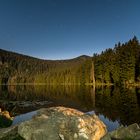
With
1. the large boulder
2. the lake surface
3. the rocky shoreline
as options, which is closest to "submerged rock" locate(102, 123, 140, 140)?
the rocky shoreline

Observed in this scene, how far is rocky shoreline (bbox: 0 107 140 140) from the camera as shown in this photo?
16430 millimetres

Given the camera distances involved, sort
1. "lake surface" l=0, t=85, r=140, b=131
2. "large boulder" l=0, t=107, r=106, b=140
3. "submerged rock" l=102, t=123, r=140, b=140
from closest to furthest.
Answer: "large boulder" l=0, t=107, r=106, b=140 → "submerged rock" l=102, t=123, r=140, b=140 → "lake surface" l=0, t=85, r=140, b=131

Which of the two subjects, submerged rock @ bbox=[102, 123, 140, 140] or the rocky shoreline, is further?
submerged rock @ bbox=[102, 123, 140, 140]

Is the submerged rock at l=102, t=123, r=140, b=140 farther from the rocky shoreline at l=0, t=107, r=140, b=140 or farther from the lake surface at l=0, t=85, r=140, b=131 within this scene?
the lake surface at l=0, t=85, r=140, b=131

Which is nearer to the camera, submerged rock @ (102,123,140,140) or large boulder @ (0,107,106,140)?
large boulder @ (0,107,106,140)

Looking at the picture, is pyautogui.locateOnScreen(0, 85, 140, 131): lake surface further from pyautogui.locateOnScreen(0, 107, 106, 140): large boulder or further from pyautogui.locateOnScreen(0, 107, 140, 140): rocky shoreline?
pyautogui.locateOnScreen(0, 107, 106, 140): large boulder

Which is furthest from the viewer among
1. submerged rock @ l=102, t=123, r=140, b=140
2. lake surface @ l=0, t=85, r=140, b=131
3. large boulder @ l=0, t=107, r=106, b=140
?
lake surface @ l=0, t=85, r=140, b=131

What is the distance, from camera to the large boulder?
646 inches

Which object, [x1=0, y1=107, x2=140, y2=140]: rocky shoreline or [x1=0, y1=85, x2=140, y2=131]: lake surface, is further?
[x1=0, y1=85, x2=140, y2=131]: lake surface

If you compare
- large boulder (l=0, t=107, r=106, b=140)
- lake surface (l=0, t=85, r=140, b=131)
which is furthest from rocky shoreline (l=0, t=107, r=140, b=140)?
lake surface (l=0, t=85, r=140, b=131)

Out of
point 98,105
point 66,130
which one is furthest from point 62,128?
point 98,105

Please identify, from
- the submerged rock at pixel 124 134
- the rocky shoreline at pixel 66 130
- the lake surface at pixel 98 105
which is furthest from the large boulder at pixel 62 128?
Answer: the lake surface at pixel 98 105

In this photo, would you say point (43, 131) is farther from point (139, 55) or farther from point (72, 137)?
point (139, 55)

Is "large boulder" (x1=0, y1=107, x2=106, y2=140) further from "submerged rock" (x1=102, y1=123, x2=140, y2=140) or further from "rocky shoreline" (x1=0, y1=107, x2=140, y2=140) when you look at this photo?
"submerged rock" (x1=102, y1=123, x2=140, y2=140)
